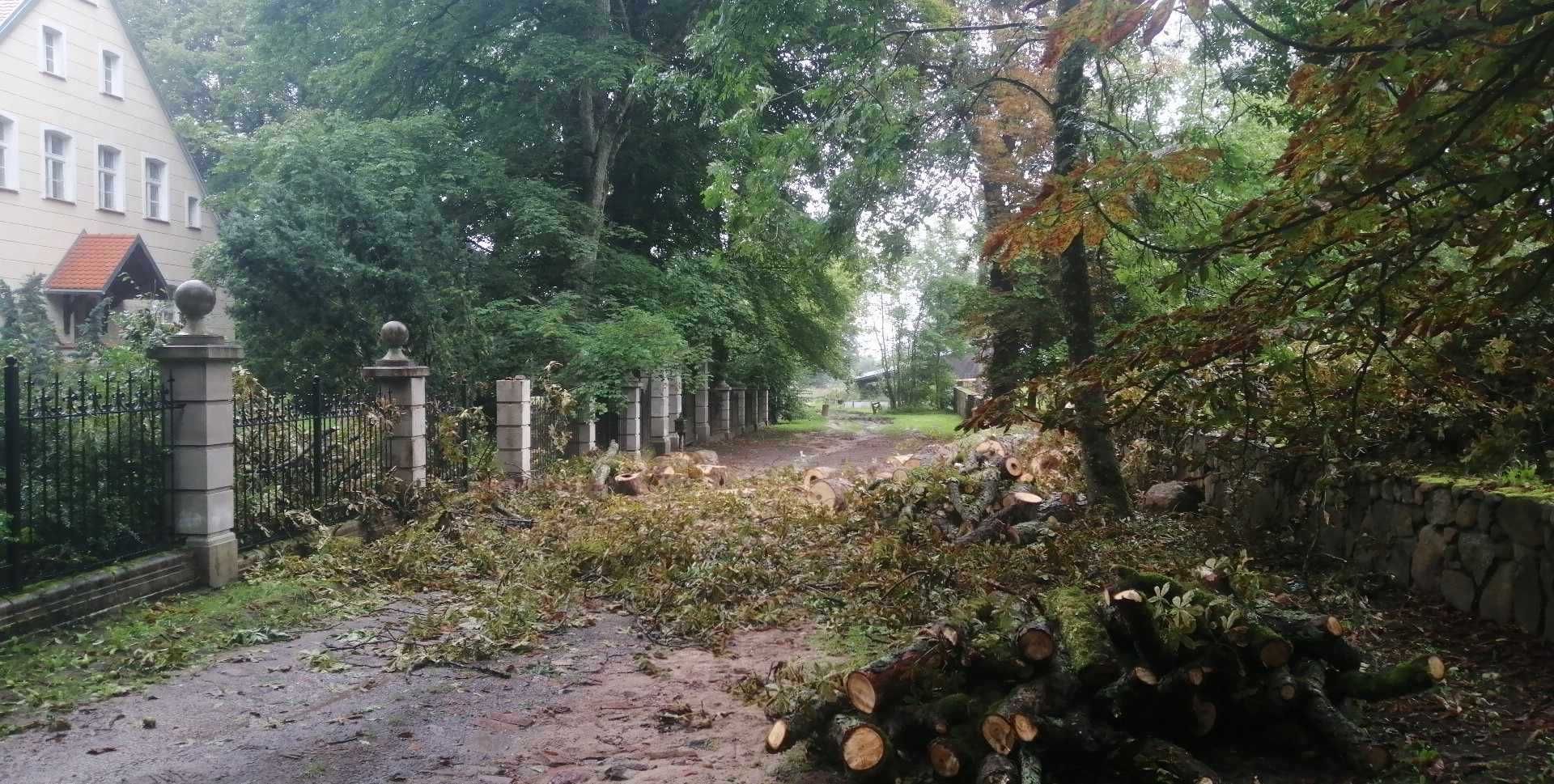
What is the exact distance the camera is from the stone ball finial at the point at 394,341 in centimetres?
1164

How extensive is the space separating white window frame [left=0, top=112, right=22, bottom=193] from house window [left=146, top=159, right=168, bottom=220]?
4.57 metres

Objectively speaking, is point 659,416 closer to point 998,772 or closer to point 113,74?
point 113,74

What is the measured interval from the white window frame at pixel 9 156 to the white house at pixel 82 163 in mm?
20

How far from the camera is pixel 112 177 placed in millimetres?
23125

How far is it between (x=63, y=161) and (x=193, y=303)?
56.1 ft

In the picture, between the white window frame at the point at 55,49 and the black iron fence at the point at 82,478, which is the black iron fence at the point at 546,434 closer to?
the black iron fence at the point at 82,478

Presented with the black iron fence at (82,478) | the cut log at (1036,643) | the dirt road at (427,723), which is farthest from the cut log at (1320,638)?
the black iron fence at (82,478)

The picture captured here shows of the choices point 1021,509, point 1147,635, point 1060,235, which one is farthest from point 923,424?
point 1147,635

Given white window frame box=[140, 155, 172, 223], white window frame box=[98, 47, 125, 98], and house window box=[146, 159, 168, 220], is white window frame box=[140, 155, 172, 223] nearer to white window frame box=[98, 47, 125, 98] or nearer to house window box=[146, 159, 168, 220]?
house window box=[146, 159, 168, 220]

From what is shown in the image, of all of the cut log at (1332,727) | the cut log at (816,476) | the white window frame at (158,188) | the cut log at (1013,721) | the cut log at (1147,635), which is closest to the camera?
the cut log at (1013,721)

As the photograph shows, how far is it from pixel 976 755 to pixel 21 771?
434cm

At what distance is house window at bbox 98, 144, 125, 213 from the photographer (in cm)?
2284

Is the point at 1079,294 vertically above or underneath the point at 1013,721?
above

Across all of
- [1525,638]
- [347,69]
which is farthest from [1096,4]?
[347,69]
